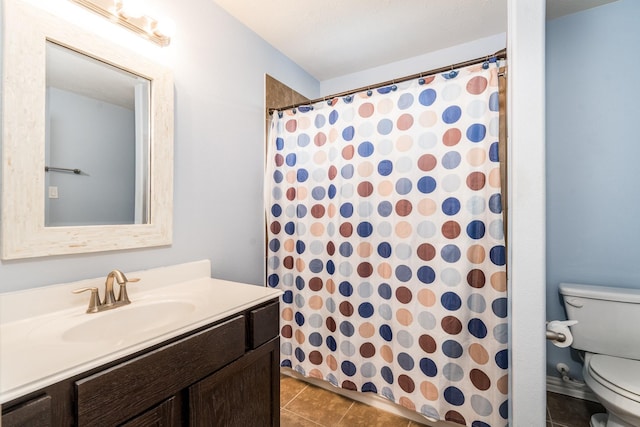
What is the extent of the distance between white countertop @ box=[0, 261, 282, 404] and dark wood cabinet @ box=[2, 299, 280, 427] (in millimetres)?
31

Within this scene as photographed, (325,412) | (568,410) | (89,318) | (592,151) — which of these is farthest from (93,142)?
(568,410)

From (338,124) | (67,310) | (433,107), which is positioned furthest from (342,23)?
(67,310)

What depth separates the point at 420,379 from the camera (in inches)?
61.8

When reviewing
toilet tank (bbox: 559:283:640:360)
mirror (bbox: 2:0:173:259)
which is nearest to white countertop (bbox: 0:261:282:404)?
mirror (bbox: 2:0:173:259)

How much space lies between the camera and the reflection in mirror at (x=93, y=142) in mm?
1066

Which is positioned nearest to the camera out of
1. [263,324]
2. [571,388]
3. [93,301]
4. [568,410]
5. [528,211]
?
[528,211]

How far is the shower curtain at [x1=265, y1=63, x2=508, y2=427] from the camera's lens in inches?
55.9

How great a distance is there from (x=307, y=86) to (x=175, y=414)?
2.43 metres

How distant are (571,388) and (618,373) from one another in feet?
2.17

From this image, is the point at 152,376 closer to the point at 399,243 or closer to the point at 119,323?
the point at 119,323

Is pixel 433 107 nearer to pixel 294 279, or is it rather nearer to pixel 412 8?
pixel 412 8

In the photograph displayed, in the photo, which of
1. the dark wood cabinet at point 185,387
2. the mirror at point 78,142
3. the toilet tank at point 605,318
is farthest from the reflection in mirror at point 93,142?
the toilet tank at point 605,318

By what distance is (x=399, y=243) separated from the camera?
162 centimetres

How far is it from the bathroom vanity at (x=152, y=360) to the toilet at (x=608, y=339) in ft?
4.98
